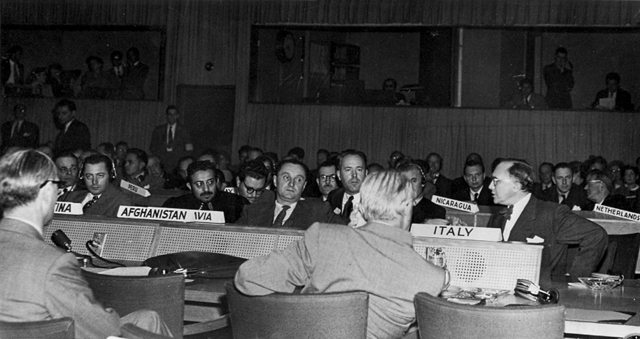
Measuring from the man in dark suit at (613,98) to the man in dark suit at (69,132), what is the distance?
22.1 ft

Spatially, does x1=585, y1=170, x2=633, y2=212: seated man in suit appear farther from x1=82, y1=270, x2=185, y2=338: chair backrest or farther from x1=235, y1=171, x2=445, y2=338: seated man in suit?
x1=82, y1=270, x2=185, y2=338: chair backrest

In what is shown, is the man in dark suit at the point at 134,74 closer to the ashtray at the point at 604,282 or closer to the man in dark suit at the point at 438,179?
the man in dark suit at the point at 438,179

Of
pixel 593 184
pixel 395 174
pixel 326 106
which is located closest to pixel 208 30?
pixel 326 106

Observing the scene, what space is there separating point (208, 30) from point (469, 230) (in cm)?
927

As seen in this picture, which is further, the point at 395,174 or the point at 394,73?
the point at 394,73

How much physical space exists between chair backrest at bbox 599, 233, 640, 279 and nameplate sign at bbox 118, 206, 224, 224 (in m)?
2.14

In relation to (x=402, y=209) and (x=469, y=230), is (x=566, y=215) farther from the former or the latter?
(x=402, y=209)

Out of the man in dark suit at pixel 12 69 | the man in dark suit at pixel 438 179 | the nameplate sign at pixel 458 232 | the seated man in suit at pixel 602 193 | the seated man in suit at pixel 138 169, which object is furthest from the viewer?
the man in dark suit at pixel 12 69

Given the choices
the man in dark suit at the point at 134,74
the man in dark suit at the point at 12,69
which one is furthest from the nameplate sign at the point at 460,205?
the man in dark suit at the point at 12,69

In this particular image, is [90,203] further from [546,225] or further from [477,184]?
[477,184]

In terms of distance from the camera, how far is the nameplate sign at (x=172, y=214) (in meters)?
4.39

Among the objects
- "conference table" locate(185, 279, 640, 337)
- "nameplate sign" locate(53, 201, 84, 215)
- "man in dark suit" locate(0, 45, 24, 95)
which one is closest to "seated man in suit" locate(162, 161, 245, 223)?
"nameplate sign" locate(53, 201, 84, 215)

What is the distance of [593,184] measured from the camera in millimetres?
8320

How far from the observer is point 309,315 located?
8.42 ft
